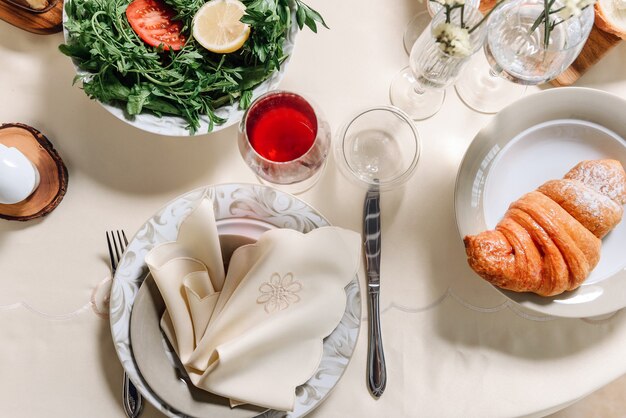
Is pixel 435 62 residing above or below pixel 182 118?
above

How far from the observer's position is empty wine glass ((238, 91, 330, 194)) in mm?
833

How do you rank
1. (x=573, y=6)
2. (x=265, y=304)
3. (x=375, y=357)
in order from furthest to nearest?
1. (x=375, y=357)
2. (x=265, y=304)
3. (x=573, y=6)

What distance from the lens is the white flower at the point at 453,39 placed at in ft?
2.40

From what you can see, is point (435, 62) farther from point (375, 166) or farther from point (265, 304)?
point (265, 304)

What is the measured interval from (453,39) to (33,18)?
2.42 ft

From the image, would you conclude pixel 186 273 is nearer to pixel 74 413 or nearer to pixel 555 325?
pixel 74 413

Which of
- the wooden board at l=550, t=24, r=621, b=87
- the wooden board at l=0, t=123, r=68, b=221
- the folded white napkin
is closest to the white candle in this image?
the wooden board at l=0, t=123, r=68, b=221

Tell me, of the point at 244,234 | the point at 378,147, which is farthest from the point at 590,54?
the point at 244,234

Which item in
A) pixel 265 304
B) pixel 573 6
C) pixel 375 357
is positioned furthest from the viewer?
pixel 375 357

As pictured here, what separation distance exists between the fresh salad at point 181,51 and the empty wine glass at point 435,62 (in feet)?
0.63

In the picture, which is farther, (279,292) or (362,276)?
(362,276)

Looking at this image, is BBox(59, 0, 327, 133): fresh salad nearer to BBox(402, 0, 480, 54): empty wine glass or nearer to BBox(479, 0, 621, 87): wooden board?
BBox(402, 0, 480, 54): empty wine glass

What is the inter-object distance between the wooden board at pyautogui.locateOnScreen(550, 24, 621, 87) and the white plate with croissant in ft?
0.26

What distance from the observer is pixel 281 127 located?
896 millimetres
